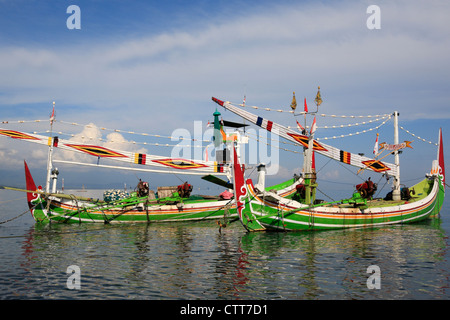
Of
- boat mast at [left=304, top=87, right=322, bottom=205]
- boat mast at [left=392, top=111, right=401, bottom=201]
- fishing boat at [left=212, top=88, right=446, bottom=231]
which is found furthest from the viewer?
boat mast at [left=392, top=111, right=401, bottom=201]

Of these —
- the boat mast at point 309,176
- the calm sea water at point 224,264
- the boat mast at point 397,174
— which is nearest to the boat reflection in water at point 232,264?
the calm sea water at point 224,264

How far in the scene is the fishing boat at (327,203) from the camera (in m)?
27.0

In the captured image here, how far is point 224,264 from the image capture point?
17.8 meters

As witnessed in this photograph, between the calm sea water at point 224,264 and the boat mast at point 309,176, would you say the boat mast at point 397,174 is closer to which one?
the calm sea water at point 224,264

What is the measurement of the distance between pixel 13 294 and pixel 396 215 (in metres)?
30.1

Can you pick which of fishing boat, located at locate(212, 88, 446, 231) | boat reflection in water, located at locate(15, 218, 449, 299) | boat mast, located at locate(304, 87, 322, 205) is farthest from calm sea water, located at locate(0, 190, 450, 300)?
boat mast, located at locate(304, 87, 322, 205)

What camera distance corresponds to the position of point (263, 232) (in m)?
27.5

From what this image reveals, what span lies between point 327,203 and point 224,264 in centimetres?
1298

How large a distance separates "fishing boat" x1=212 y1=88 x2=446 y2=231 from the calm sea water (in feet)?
4.00

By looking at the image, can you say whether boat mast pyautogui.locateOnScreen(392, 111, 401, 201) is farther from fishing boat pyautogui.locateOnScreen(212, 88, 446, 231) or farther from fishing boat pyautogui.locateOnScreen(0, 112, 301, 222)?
fishing boat pyautogui.locateOnScreen(0, 112, 301, 222)

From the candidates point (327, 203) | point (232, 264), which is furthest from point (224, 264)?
point (327, 203)

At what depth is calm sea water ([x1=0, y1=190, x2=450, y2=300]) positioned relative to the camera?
13469 millimetres
